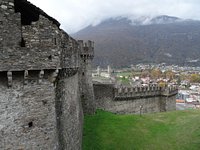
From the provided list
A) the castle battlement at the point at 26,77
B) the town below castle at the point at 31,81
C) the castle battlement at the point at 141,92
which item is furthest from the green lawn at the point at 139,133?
the castle battlement at the point at 26,77

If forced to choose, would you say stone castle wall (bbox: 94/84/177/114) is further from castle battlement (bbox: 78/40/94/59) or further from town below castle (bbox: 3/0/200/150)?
town below castle (bbox: 3/0/200/150)

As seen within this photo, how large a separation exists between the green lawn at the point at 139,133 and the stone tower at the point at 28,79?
959cm

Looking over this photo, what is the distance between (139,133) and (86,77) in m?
8.00

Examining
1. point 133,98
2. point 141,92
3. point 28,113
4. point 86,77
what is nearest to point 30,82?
point 28,113

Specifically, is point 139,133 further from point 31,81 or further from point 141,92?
point 141,92

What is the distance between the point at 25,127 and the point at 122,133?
15.1 m

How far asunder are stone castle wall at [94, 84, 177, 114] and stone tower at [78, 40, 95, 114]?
148 inches

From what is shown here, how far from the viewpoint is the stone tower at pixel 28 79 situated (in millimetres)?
11023

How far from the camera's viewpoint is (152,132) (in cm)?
2711

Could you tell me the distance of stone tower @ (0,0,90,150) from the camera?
11023 millimetres

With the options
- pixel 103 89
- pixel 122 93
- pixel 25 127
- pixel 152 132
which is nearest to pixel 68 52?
pixel 25 127

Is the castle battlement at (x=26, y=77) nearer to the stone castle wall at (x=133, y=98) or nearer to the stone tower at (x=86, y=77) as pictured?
the stone tower at (x=86, y=77)

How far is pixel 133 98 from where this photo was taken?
4272cm

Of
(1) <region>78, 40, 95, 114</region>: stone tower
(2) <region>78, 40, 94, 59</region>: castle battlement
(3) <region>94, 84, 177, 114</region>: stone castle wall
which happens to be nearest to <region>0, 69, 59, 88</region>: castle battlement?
(1) <region>78, 40, 95, 114</region>: stone tower
